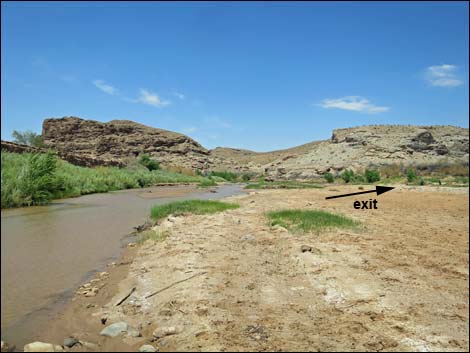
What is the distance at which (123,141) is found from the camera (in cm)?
8694

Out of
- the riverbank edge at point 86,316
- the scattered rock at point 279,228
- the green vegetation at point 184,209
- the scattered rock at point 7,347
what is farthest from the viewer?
the green vegetation at point 184,209

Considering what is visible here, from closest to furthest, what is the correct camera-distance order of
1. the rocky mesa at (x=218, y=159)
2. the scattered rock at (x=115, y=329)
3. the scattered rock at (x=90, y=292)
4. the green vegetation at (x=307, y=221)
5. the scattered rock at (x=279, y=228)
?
the scattered rock at (x=115, y=329), the scattered rock at (x=90, y=292), the scattered rock at (x=279, y=228), the green vegetation at (x=307, y=221), the rocky mesa at (x=218, y=159)

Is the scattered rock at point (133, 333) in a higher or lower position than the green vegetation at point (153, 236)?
lower

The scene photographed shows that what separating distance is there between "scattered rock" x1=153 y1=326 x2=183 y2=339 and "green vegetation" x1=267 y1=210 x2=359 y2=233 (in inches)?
212

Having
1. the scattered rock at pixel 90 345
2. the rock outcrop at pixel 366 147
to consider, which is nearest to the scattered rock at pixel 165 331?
the scattered rock at pixel 90 345

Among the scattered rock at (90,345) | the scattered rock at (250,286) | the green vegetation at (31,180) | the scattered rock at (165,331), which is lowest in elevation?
the scattered rock at (250,286)

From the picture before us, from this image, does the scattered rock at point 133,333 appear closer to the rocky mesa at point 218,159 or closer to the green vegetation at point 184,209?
the green vegetation at point 184,209

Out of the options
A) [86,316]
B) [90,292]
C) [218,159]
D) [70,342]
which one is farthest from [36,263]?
[218,159]

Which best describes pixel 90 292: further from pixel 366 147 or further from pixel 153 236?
pixel 366 147

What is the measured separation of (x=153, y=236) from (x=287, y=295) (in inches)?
156

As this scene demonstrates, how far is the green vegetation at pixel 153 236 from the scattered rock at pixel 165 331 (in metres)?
4.01

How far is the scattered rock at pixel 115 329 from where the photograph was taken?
2.92m

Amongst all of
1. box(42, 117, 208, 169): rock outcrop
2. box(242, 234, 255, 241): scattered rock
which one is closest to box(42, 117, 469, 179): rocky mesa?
box(42, 117, 208, 169): rock outcrop

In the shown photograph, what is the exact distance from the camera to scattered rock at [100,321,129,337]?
2.92 metres
